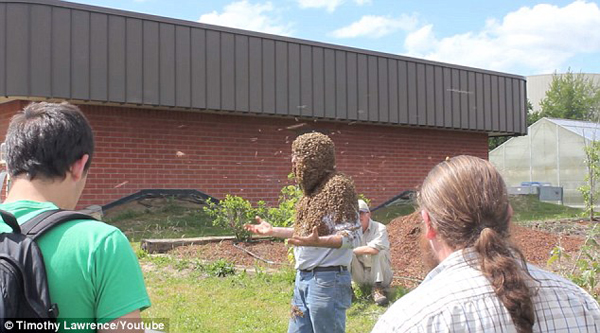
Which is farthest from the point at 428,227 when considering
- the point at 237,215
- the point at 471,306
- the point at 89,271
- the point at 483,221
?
the point at 237,215

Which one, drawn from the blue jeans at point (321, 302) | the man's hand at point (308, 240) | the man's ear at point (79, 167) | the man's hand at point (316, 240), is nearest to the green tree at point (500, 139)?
the blue jeans at point (321, 302)

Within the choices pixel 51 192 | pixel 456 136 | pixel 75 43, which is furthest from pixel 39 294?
pixel 456 136

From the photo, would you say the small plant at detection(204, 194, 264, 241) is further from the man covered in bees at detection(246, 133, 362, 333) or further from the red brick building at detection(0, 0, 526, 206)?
the man covered in bees at detection(246, 133, 362, 333)

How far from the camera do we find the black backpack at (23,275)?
1.69 meters

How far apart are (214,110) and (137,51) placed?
201cm

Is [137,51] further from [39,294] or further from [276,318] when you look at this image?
[39,294]

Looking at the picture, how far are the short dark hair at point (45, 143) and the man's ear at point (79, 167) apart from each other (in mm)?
13

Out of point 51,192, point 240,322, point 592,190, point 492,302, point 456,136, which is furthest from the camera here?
point 456,136

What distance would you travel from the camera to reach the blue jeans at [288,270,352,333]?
146 inches

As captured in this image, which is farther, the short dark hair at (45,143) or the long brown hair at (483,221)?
the short dark hair at (45,143)

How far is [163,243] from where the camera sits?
30.3 ft

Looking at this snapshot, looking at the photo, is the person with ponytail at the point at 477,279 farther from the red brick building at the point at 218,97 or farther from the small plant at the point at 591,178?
the small plant at the point at 591,178

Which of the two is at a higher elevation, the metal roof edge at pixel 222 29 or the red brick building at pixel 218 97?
the metal roof edge at pixel 222 29

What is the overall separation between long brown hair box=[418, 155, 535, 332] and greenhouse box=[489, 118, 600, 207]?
2415 cm
